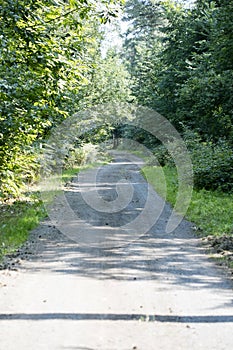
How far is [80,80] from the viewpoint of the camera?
1138 cm

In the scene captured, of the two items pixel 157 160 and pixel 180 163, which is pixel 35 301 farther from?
A: pixel 157 160

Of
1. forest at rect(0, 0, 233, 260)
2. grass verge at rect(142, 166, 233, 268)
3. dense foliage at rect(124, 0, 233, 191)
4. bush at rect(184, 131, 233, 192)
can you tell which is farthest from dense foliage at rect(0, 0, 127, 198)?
bush at rect(184, 131, 233, 192)

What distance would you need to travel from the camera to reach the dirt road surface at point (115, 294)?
15.5 feet

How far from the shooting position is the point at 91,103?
104ft

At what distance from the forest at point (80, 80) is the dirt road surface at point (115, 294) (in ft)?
7.44

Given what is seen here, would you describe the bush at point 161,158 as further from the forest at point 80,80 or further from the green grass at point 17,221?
the green grass at point 17,221

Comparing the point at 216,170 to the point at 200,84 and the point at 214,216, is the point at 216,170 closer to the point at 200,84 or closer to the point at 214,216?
the point at 200,84

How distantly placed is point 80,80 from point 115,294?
6.52m

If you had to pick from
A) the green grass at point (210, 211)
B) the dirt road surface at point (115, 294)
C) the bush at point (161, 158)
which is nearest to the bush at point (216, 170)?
the green grass at point (210, 211)

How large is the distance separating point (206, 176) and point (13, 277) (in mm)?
10426

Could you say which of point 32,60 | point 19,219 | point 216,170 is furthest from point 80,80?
point 216,170

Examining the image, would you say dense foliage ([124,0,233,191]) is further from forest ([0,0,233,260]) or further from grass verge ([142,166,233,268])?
grass verge ([142,166,233,268])

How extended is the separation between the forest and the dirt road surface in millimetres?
2266

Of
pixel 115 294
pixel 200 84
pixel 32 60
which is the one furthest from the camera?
pixel 200 84
